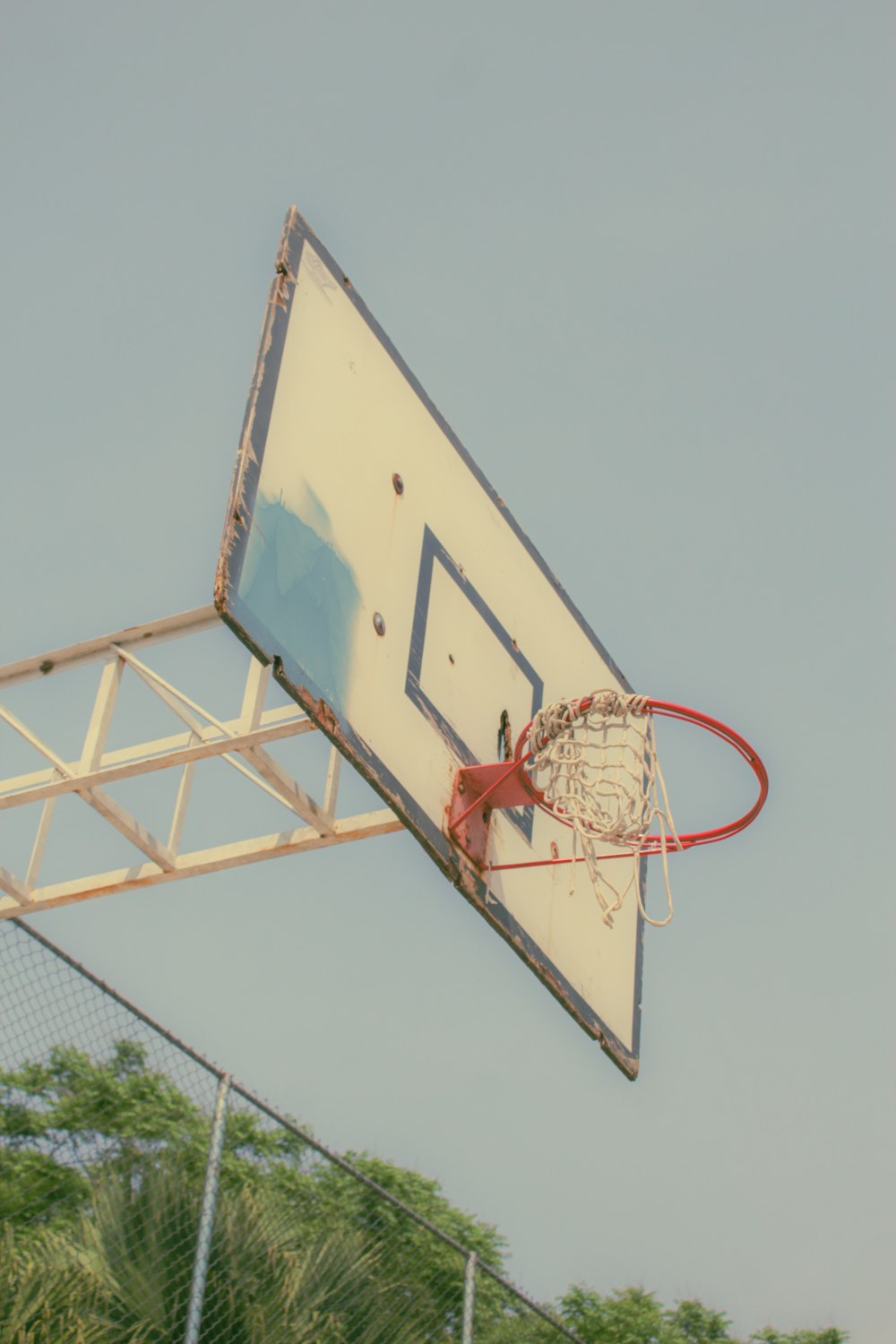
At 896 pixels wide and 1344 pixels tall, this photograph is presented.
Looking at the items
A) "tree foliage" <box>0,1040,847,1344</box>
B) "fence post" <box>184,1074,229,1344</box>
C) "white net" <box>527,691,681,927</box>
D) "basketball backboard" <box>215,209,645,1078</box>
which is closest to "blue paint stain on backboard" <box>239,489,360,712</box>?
"basketball backboard" <box>215,209,645,1078</box>

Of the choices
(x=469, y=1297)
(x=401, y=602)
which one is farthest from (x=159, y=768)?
(x=469, y=1297)

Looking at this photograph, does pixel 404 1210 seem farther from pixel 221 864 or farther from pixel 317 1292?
pixel 221 864

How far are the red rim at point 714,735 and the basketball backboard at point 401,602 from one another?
0.19 meters

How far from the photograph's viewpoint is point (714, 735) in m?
5.69

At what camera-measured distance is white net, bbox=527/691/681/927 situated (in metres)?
5.87

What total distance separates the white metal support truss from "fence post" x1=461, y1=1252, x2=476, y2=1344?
8.01 feet

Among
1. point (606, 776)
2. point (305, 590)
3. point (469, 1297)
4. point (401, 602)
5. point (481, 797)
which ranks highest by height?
point (401, 602)

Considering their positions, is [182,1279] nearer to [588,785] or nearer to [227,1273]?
[227,1273]

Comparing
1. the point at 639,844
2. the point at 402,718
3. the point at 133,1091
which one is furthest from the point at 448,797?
the point at 133,1091

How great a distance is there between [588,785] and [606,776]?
0.55 ft

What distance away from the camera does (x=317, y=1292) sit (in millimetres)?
7887

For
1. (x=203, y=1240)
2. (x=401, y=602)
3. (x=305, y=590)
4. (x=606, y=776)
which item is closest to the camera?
(x=305, y=590)

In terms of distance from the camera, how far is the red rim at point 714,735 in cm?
558

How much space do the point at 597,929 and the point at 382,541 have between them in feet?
6.21
